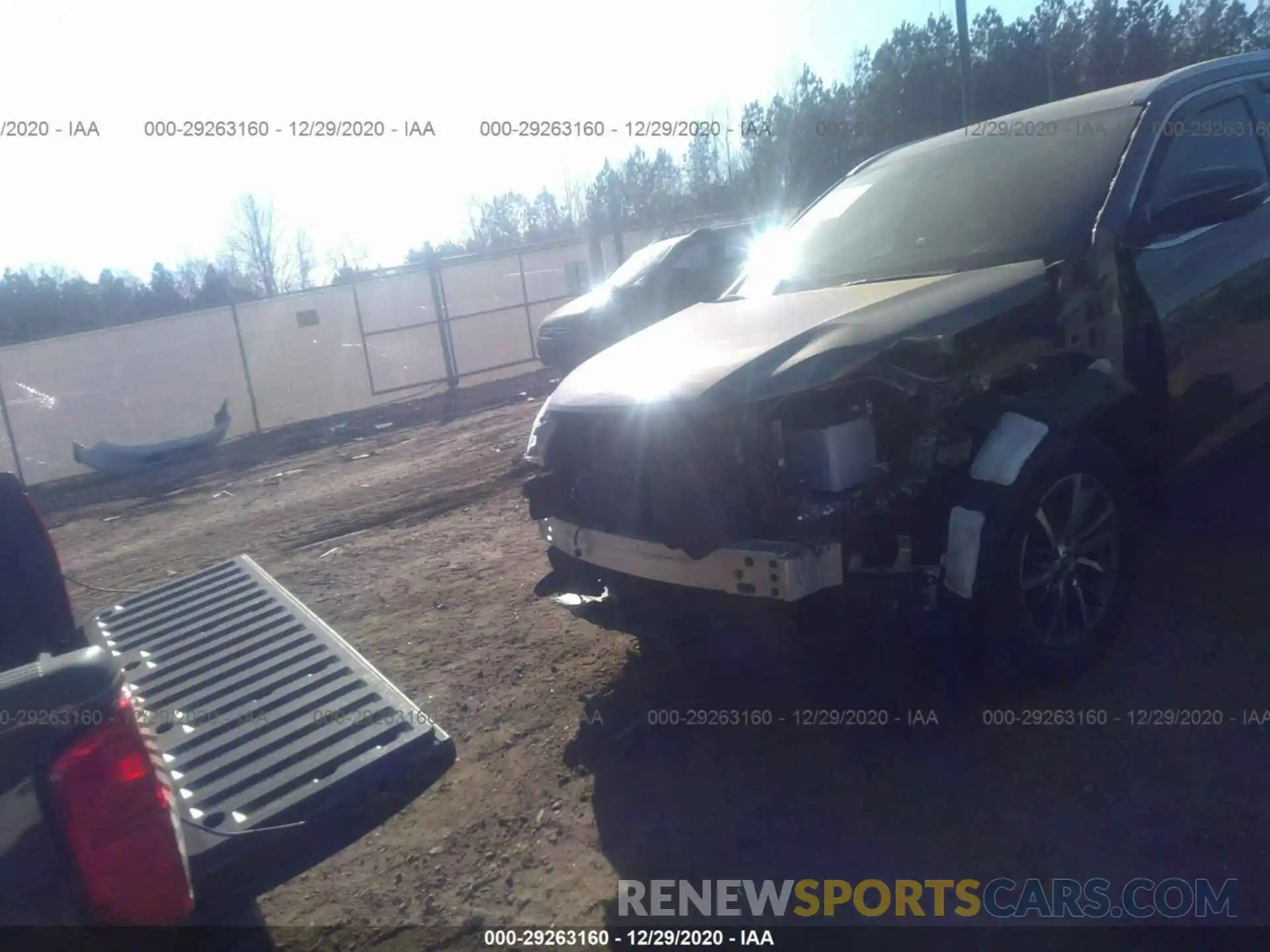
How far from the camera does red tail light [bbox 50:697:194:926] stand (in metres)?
1.83

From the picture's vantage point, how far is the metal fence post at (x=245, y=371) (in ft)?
46.0

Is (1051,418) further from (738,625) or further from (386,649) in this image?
(386,649)

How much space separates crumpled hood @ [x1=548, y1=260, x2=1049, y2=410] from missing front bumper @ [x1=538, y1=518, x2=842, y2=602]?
48cm

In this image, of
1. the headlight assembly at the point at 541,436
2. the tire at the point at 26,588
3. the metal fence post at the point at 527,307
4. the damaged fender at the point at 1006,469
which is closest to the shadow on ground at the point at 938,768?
the damaged fender at the point at 1006,469

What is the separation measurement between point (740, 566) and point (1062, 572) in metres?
1.27

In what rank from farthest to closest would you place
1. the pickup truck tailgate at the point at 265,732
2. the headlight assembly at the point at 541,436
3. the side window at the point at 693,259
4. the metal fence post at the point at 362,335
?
the metal fence post at the point at 362,335 < the side window at the point at 693,259 < the headlight assembly at the point at 541,436 < the pickup truck tailgate at the point at 265,732

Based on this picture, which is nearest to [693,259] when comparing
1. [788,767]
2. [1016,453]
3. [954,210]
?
[954,210]

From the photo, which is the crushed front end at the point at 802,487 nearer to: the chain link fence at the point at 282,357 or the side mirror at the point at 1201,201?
the side mirror at the point at 1201,201

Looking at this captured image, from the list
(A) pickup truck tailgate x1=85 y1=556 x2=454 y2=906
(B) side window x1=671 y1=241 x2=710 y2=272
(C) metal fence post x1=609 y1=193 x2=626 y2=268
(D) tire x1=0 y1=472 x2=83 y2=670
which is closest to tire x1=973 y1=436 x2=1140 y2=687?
(A) pickup truck tailgate x1=85 y1=556 x2=454 y2=906

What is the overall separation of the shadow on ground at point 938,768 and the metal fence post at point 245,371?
1098cm

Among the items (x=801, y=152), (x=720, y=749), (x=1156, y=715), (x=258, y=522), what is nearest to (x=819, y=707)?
(x=720, y=749)

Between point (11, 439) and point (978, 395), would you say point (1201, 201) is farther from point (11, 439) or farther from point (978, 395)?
point (11, 439)

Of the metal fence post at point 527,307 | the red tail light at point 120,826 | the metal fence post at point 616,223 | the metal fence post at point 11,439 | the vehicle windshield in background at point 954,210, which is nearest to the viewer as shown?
the red tail light at point 120,826

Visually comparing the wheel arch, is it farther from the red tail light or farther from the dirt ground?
the red tail light
